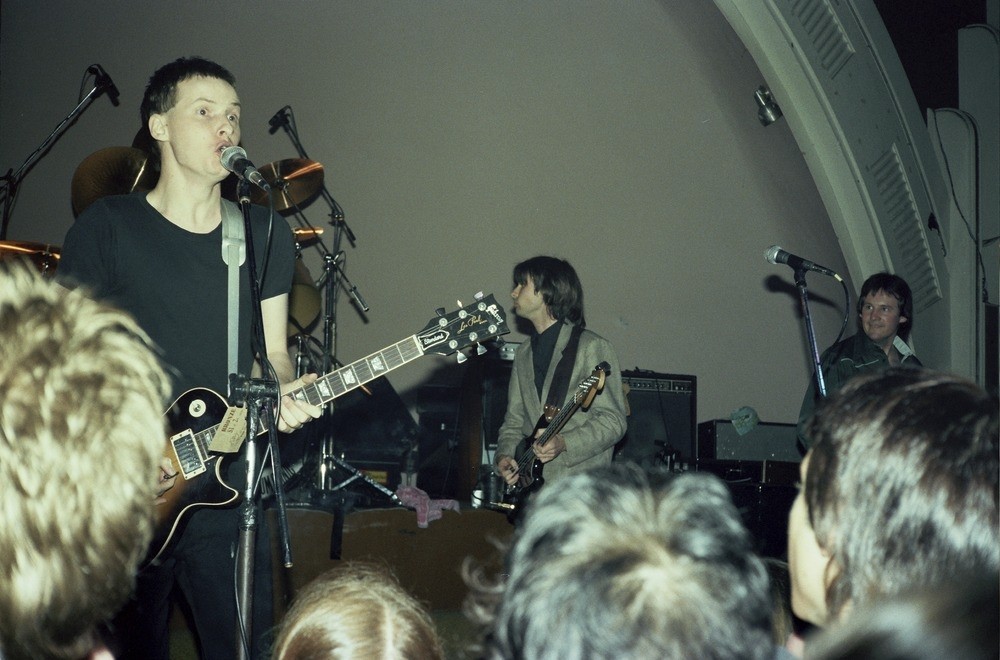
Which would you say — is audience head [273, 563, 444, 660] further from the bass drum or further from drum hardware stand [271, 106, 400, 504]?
the bass drum

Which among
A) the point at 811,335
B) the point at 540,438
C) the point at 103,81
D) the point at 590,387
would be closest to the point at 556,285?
the point at 590,387

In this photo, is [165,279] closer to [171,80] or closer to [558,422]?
[171,80]

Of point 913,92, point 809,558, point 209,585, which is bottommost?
point 209,585

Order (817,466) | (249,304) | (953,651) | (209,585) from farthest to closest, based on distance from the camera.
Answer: (249,304), (209,585), (817,466), (953,651)

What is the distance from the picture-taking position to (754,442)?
20.3 feet

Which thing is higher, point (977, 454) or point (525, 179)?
point (525, 179)

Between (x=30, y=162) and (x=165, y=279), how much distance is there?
435 cm

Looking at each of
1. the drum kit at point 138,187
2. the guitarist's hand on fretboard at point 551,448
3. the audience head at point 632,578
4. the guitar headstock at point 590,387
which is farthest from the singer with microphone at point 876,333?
the audience head at point 632,578

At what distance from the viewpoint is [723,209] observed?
7.33 m

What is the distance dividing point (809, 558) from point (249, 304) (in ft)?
6.94

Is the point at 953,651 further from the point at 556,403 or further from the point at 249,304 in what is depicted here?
the point at 556,403

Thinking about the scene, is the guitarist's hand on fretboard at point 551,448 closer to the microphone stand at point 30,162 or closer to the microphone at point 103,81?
the microphone stand at point 30,162

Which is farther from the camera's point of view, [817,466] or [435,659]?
[435,659]

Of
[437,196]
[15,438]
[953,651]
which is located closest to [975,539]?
[953,651]
